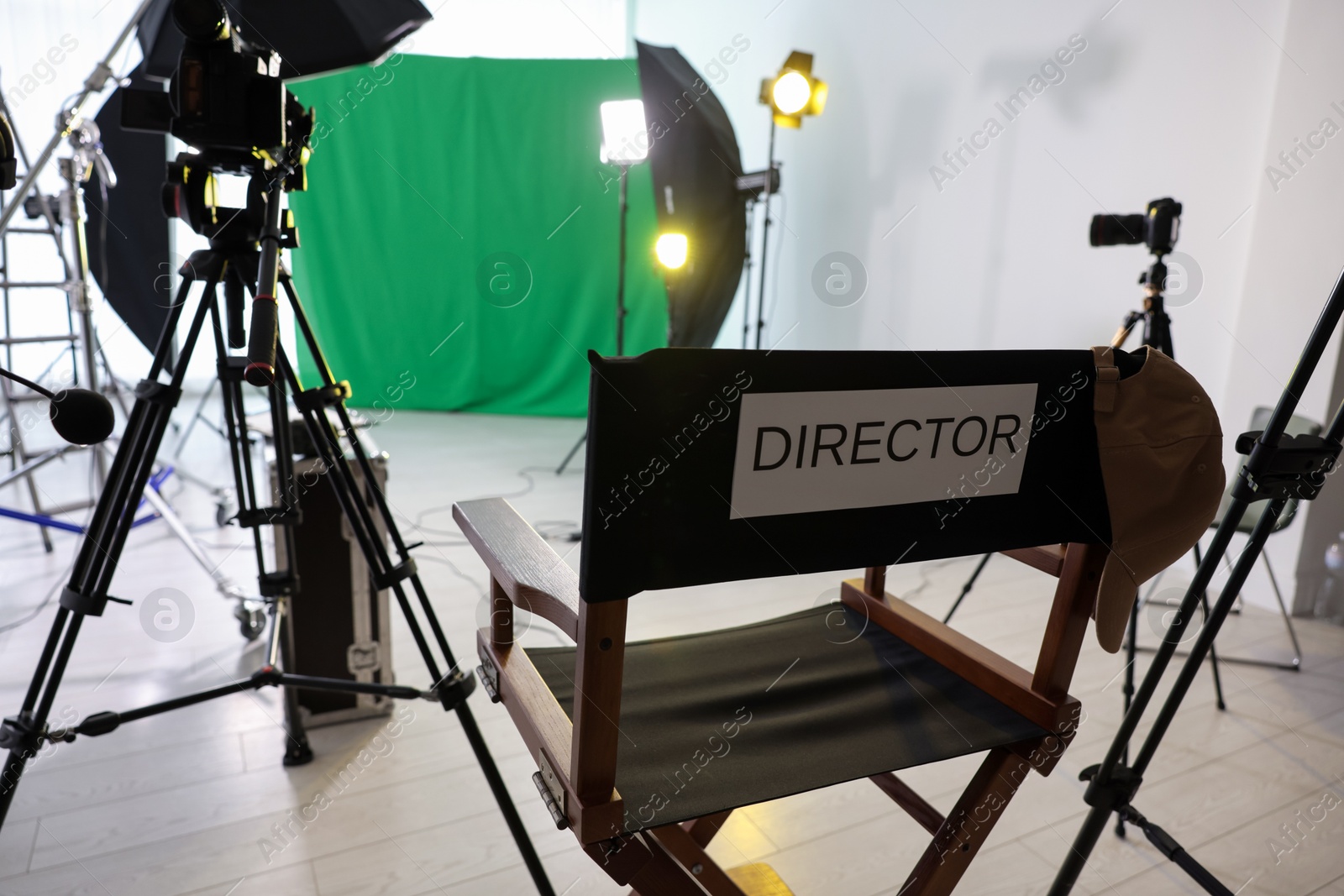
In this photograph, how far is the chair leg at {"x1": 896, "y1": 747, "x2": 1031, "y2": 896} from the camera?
0.85 meters

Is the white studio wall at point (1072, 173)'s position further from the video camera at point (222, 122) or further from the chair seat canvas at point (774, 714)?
the video camera at point (222, 122)

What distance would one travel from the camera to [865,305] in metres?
3.72

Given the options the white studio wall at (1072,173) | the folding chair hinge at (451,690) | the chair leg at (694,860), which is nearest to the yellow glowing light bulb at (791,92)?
the white studio wall at (1072,173)

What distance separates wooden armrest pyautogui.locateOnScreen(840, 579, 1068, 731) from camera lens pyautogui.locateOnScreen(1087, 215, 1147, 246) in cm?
107

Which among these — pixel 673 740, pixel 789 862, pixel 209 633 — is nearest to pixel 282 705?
pixel 209 633

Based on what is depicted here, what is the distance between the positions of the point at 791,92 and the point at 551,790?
3.11 metres

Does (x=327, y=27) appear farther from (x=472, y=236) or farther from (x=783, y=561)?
(x=472, y=236)

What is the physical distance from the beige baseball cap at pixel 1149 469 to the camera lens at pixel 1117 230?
1.04 meters

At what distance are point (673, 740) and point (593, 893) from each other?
0.59 metres

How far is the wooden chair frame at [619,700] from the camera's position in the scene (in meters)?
0.72

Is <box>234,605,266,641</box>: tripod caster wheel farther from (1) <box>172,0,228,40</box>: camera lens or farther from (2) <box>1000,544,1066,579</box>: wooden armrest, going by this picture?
(2) <box>1000,544,1066,579</box>: wooden armrest

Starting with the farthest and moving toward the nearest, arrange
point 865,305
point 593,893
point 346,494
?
point 865,305 → point 593,893 → point 346,494

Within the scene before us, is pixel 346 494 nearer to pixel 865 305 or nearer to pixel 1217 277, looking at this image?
pixel 1217 277

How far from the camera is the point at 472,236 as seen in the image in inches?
196
